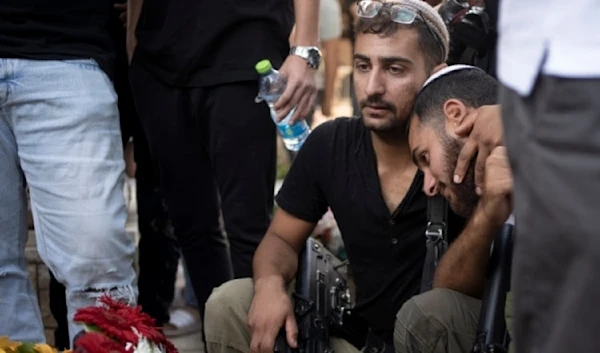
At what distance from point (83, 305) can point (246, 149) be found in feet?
2.62

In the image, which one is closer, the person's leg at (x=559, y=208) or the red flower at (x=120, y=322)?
the person's leg at (x=559, y=208)

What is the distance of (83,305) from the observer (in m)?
3.31

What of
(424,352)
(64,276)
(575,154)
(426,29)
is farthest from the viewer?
(426,29)

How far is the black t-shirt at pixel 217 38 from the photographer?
12.2 ft

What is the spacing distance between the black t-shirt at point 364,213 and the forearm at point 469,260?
243mm

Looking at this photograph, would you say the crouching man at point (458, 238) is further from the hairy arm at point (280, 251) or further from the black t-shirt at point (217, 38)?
the black t-shirt at point (217, 38)

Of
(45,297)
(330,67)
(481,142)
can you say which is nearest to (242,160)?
(481,142)

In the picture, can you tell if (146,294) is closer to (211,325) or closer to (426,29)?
(211,325)

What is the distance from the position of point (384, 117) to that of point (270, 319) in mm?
711

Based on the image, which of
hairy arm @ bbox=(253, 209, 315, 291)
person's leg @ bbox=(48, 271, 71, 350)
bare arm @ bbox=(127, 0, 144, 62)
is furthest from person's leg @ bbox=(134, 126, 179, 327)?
hairy arm @ bbox=(253, 209, 315, 291)

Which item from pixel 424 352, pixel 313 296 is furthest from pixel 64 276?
pixel 424 352

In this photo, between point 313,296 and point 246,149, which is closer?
point 313,296

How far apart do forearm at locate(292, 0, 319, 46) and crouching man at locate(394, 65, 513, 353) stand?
65 cm

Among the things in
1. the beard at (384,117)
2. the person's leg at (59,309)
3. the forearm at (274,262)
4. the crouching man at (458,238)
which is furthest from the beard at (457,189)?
the person's leg at (59,309)
